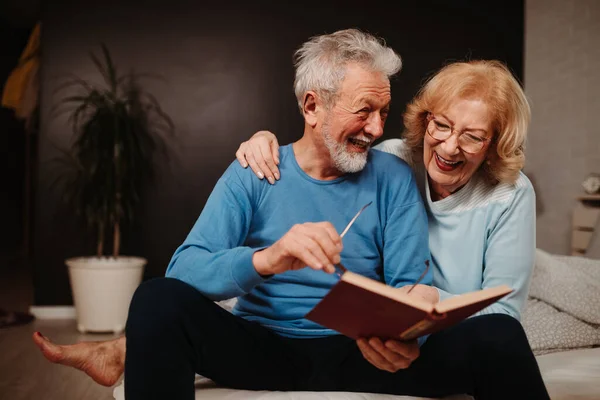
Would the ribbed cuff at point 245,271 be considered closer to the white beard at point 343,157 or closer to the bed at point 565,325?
the bed at point 565,325

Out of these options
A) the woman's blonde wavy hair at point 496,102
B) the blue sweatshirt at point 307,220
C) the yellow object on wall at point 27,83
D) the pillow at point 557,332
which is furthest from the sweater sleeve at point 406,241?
the yellow object on wall at point 27,83

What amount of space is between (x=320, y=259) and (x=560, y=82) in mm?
3597

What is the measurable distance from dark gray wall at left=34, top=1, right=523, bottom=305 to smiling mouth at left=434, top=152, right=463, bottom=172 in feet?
9.21

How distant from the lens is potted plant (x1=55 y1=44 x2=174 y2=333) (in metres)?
3.92

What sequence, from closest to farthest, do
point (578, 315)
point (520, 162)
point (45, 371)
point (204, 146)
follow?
point (520, 162)
point (578, 315)
point (45, 371)
point (204, 146)

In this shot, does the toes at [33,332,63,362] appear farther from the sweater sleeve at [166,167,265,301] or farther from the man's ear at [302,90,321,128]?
the man's ear at [302,90,321,128]

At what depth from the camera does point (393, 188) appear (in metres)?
1.72

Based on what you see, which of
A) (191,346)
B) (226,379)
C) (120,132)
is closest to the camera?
(191,346)

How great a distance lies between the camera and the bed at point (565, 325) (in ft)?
5.71

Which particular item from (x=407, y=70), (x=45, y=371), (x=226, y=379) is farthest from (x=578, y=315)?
(x=407, y=70)

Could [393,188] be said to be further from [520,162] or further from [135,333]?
[135,333]

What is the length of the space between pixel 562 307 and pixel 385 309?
1.39 metres

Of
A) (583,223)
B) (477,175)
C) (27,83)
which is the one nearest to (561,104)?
(583,223)

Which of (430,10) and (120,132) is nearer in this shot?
(120,132)
